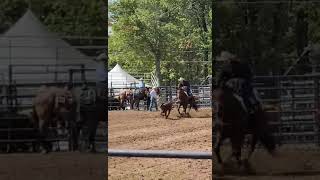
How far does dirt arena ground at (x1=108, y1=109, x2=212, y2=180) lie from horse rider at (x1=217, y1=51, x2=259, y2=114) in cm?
279

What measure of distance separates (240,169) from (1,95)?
6.73 ft

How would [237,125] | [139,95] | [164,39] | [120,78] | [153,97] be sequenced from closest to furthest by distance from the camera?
[237,125]
[153,97]
[139,95]
[164,39]
[120,78]

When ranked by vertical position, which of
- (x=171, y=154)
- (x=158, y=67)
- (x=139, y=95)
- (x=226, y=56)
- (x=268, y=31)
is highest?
(x=158, y=67)

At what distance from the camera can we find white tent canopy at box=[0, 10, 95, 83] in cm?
Result: 443

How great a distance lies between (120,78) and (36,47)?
21.0m

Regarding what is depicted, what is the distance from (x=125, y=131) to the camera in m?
15.5

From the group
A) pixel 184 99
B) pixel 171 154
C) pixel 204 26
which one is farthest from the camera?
pixel 204 26

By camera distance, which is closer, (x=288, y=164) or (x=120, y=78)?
(x=288, y=164)

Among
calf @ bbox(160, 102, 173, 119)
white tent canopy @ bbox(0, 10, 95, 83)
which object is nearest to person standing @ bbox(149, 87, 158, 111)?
calf @ bbox(160, 102, 173, 119)

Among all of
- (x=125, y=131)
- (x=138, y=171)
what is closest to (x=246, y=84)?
(x=138, y=171)

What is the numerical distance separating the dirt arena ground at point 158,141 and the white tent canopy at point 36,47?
2.98m

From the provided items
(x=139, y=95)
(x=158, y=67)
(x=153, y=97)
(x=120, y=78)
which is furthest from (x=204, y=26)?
(x=120, y=78)

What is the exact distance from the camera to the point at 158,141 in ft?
42.0

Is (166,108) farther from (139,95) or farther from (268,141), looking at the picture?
(268,141)
